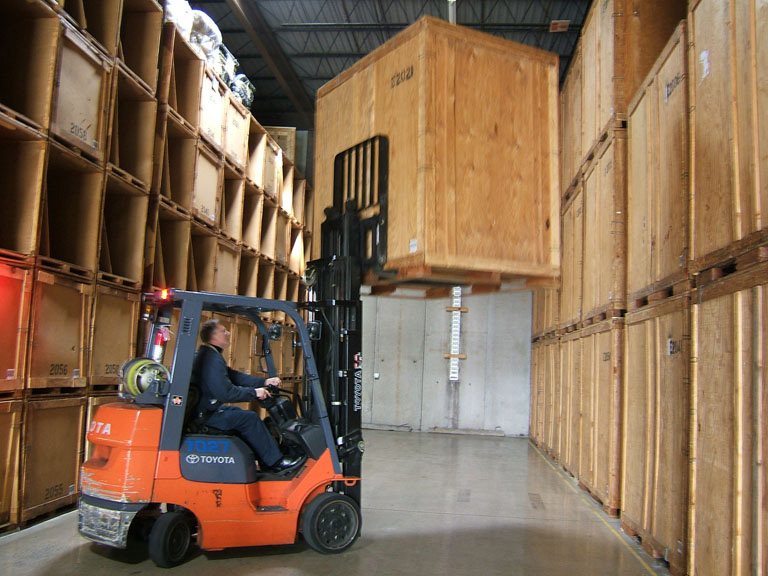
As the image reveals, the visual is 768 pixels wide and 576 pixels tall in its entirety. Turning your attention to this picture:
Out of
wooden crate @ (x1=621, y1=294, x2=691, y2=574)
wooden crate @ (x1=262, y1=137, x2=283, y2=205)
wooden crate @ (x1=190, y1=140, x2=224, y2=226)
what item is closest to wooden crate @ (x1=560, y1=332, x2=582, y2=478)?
wooden crate @ (x1=621, y1=294, x2=691, y2=574)

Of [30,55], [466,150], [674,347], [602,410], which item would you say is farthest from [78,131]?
[602,410]

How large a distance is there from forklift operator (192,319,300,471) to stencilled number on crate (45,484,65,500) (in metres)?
1.92

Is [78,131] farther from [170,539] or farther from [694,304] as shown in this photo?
[694,304]

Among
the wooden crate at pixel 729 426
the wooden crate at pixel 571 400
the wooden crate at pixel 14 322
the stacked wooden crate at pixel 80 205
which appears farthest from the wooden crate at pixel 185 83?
the wooden crate at pixel 729 426

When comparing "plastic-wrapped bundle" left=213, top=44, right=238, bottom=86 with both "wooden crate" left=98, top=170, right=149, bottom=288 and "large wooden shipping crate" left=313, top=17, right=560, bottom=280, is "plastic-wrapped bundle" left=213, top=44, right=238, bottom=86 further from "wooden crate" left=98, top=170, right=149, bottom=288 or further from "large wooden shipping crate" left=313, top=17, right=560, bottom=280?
"large wooden shipping crate" left=313, top=17, right=560, bottom=280

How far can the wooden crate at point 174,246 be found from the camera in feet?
27.6

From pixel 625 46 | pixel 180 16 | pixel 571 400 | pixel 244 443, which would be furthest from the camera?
pixel 571 400

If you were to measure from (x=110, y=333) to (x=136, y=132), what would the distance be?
2452 millimetres

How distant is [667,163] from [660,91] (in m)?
0.75

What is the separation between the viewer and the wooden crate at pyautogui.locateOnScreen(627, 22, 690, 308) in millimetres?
4949

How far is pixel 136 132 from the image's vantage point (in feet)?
24.6

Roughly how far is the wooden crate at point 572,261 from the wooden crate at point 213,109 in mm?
5441

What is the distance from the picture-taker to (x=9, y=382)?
5215 millimetres

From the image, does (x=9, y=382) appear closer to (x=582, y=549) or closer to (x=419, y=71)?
(x=419, y=71)
